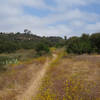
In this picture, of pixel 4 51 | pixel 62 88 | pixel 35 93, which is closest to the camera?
pixel 35 93

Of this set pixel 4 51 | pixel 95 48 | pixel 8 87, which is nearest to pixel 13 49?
pixel 4 51

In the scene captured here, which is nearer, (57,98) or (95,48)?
(57,98)

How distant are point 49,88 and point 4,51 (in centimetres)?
2202

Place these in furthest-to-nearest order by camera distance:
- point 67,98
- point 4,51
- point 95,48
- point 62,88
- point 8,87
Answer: point 4,51, point 95,48, point 8,87, point 62,88, point 67,98

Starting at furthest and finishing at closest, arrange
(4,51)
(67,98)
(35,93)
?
(4,51) → (35,93) → (67,98)

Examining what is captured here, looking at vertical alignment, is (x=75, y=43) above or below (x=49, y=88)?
above

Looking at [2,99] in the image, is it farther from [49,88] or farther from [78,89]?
[78,89]

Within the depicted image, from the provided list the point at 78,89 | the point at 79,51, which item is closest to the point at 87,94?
the point at 78,89

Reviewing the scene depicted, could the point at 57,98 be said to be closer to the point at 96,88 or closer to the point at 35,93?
the point at 35,93

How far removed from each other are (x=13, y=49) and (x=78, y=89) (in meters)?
23.2

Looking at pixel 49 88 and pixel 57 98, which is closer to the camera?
pixel 57 98

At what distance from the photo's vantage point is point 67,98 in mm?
3932

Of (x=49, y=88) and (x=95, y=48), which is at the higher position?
(x=95, y=48)

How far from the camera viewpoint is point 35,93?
4.57 m
